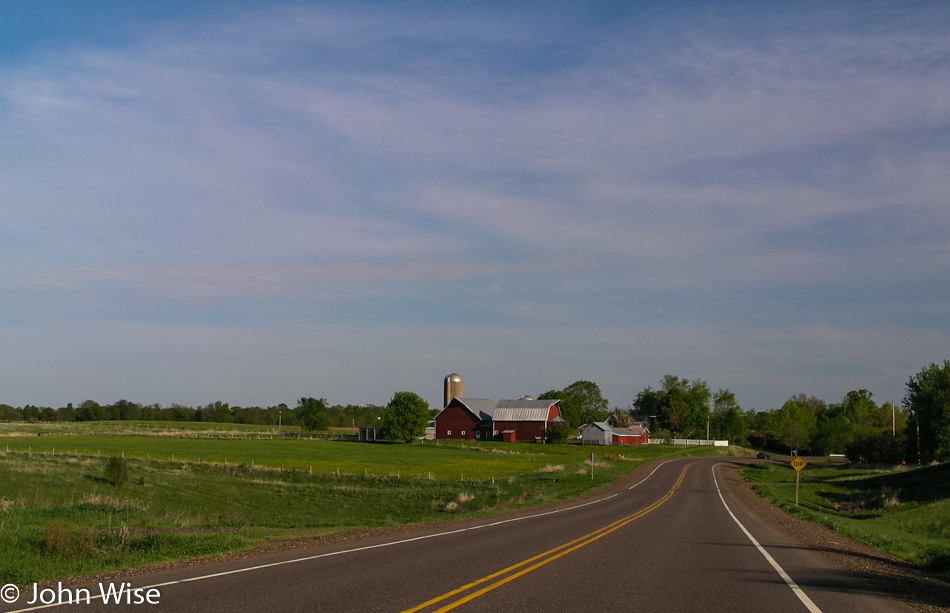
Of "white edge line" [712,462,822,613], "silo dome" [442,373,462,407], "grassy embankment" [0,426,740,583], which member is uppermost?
"silo dome" [442,373,462,407]

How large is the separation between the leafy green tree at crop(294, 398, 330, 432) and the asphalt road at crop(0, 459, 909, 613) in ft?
435

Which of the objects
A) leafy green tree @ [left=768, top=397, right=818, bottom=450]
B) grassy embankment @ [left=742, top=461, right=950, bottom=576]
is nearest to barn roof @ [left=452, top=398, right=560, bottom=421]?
leafy green tree @ [left=768, top=397, right=818, bottom=450]

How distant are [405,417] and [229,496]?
70.0 metres

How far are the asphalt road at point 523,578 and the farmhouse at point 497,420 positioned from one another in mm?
103933

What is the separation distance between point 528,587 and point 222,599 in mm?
4634

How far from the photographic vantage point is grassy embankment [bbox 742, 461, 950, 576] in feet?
70.4

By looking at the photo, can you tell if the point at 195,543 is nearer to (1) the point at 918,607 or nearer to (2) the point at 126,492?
(1) the point at 918,607

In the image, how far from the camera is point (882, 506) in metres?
40.8

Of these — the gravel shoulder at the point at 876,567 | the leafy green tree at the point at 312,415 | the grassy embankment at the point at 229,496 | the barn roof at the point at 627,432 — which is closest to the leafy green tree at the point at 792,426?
the barn roof at the point at 627,432

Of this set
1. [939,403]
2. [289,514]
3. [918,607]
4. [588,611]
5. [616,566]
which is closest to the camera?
[588,611]

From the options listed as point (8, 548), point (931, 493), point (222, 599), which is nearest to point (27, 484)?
point (8, 548)

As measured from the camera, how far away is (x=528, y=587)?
1139cm

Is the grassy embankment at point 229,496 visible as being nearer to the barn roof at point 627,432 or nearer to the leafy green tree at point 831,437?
the barn roof at point 627,432

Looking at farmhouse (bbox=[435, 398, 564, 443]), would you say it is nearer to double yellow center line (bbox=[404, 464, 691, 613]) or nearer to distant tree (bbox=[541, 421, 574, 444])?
distant tree (bbox=[541, 421, 574, 444])
